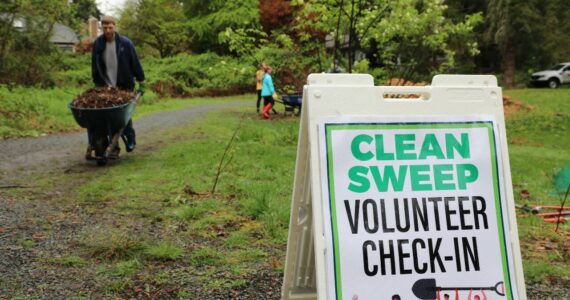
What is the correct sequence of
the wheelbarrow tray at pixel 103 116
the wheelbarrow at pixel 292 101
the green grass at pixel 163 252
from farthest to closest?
the wheelbarrow at pixel 292 101, the wheelbarrow tray at pixel 103 116, the green grass at pixel 163 252

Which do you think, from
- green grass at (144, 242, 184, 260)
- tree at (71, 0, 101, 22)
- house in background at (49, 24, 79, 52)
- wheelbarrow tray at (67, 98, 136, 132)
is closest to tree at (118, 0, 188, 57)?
tree at (71, 0, 101, 22)

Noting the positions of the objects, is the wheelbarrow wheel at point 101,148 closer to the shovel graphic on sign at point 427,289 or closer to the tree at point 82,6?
the shovel graphic on sign at point 427,289

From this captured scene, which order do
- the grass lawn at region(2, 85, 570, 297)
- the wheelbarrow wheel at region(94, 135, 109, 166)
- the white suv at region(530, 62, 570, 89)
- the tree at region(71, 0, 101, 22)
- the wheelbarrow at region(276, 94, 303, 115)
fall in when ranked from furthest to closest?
the white suv at region(530, 62, 570, 89) → the tree at region(71, 0, 101, 22) → the wheelbarrow at region(276, 94, 303, 115) → the wheelbarrow wheel at region(94, 135, 109, 166) → the grass lawn at region(2, 85, 570, 297)

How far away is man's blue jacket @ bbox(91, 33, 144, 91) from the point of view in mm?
7738

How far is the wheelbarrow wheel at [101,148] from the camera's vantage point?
767cm

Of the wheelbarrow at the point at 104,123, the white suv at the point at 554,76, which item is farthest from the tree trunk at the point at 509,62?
the wheelbarrow at the point at 104,123

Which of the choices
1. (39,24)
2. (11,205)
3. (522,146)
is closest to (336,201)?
(11,205)

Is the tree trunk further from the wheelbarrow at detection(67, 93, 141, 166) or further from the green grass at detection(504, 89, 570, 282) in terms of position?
the wheelbarrow at detection(67, 93, 141, 166)

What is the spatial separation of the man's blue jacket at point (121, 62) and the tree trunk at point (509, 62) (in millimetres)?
30907

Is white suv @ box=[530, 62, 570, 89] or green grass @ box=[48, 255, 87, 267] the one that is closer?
green grass @ box=[48, 255, 87, 267]

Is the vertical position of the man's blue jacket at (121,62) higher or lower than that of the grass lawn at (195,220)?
higher

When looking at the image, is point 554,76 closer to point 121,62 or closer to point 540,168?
point 540,168

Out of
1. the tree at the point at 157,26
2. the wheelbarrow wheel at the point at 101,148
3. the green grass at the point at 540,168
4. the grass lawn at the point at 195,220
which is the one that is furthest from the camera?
the tree at the point at 157,26

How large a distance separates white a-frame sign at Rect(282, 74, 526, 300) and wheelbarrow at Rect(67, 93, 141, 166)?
507cm
